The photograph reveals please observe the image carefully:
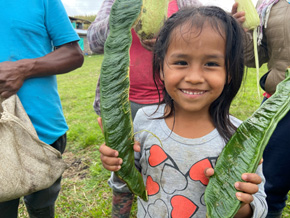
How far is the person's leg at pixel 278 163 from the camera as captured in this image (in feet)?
5.70

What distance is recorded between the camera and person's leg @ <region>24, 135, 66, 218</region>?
189 cm

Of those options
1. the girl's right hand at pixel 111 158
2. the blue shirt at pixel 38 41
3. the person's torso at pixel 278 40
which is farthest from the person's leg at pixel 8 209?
the person's torso at pixel 278 40

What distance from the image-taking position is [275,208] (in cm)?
194

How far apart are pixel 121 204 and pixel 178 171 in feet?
3.14

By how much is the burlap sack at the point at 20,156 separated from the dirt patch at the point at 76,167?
6.14ft

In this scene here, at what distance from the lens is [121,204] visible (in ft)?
6.74

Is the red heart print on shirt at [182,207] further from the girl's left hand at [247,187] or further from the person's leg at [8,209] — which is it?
the person's leg at [8,209]

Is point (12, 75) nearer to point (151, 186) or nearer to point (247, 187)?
point (151, 186)

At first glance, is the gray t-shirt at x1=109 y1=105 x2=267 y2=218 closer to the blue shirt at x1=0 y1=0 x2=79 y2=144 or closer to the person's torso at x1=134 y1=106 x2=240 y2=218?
the person's torso at x1=134 y1=106 x2=240 y2=218

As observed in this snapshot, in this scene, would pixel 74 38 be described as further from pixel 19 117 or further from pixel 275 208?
pixel 275 208

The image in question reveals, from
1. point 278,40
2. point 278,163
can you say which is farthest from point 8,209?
point 278,40

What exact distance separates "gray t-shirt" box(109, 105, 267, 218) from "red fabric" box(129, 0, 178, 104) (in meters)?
0.61

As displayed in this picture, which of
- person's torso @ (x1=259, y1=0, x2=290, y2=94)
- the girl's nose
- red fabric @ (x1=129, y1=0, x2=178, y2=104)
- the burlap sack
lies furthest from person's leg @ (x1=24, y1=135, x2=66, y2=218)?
person's torso @ (x1=259, y1=0, x2=290, y2=94)

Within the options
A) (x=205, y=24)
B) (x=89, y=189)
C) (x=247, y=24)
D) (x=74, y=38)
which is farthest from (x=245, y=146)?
(x=89, y=189)
